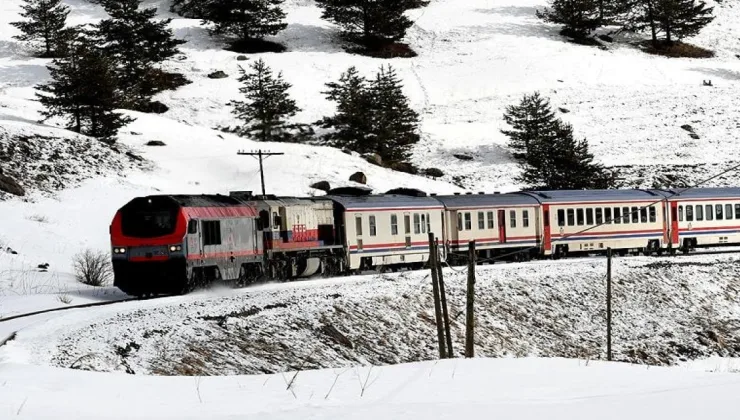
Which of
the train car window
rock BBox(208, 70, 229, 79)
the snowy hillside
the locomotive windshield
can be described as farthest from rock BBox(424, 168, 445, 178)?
the locomotive windshield

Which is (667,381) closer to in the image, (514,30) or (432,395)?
(432,395)

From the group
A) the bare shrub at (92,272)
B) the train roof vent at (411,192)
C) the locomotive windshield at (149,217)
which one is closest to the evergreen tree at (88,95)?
the train roof vent at (411,192)

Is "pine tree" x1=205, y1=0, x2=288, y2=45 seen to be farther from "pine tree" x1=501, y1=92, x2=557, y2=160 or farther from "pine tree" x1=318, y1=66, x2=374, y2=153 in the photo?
"pine tree" x1=501, y1=92, x2=557, y2=160

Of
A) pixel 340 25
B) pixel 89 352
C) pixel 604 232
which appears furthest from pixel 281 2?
pixel 89 352

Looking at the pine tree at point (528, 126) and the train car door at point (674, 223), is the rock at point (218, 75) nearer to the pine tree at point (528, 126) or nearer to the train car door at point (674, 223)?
the pine tree at point (528, 126)

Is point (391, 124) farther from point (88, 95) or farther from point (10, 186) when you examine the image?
point (10, 186)

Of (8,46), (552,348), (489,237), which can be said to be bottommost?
(552,348)

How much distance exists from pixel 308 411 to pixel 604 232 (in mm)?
34496

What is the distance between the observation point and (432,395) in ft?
39.3

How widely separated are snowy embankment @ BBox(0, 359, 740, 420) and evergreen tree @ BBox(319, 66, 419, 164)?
173 feet

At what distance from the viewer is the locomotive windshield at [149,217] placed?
2608 centimetres

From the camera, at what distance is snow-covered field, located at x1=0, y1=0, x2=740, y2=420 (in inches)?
475

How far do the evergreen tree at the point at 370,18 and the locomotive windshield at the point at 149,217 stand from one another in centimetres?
7264

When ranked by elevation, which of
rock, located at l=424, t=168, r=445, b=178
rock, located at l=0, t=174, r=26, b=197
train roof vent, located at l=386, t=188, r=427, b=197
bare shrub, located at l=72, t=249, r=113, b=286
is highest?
rock, located at l=0, t=174, r=26, b=197
